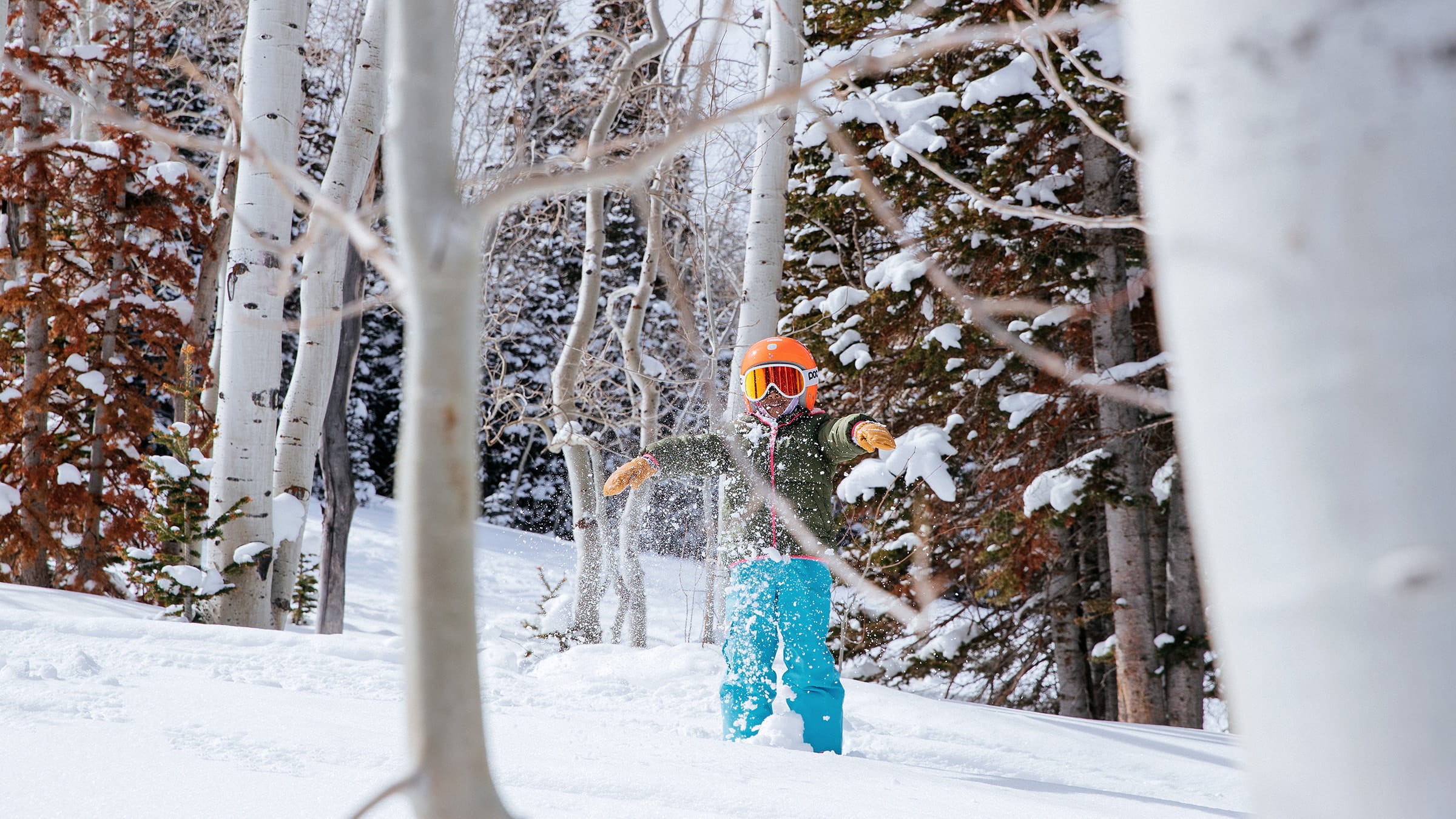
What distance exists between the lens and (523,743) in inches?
102

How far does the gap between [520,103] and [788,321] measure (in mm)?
5110

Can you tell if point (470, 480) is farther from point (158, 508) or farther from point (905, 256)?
point (905, 256)

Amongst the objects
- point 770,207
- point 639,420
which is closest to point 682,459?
point 770,207

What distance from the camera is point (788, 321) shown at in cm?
Answer: 782

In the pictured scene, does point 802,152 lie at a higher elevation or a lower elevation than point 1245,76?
higher

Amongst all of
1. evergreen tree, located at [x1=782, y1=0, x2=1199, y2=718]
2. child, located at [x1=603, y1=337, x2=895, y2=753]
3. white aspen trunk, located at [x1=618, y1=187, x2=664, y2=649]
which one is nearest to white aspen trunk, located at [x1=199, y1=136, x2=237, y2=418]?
white aspen trunk, located at [x1=618, y1=187, x2=664, y2=649]

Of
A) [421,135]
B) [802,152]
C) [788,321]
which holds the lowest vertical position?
[421,135]

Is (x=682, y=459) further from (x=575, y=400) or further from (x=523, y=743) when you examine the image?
(x=575, y=400)

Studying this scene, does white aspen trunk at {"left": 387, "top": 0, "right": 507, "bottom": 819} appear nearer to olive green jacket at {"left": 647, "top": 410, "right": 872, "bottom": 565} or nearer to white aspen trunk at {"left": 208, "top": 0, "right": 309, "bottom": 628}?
olive green jacket at {"left": 647, "top": 410, "right": 872, "bottom": 565}

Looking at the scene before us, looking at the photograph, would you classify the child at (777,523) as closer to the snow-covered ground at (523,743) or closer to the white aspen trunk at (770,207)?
the snow-covered ground at (523,743)

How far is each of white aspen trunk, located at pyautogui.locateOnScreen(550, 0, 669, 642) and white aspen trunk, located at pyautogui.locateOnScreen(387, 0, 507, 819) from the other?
6928 mm

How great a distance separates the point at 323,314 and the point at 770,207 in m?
2.62

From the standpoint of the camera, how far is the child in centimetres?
360

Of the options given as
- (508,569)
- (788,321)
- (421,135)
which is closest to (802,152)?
(788,321)
